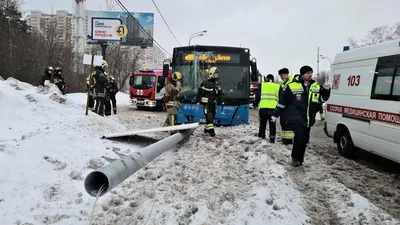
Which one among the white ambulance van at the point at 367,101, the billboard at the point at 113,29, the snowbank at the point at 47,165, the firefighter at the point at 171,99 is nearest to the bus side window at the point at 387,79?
the white ambulance van at the point at 367,101

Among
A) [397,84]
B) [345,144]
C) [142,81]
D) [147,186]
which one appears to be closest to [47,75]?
[142,81]

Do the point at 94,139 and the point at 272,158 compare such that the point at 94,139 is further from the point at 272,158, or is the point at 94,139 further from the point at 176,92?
the point at 272,158

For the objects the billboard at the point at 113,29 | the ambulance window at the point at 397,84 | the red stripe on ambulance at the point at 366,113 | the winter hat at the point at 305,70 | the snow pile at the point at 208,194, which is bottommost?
the snow pile at the point at 208,194

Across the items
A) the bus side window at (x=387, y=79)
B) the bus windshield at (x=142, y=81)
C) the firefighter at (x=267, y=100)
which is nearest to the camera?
the bus side window at (x=387, y=79)

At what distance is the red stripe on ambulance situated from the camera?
6.00m

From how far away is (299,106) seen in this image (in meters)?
6.06

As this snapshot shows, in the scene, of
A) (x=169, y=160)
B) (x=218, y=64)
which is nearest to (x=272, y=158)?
(x=169, y=160)

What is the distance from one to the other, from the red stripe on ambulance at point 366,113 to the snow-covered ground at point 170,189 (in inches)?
69.1

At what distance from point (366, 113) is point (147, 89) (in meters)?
15.3

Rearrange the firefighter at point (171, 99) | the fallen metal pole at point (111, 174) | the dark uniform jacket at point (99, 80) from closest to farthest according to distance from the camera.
Result: the fallen metal pole at point (111, 174)
the firefighter at point (171, 99)
the dark uniform jacket at point (99, 80)

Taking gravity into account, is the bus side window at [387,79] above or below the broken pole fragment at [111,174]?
above

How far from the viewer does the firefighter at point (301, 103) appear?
6.06 m

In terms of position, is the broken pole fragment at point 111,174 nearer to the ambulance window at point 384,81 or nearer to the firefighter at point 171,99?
the ambulance window at point 384,81

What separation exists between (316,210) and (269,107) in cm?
470
